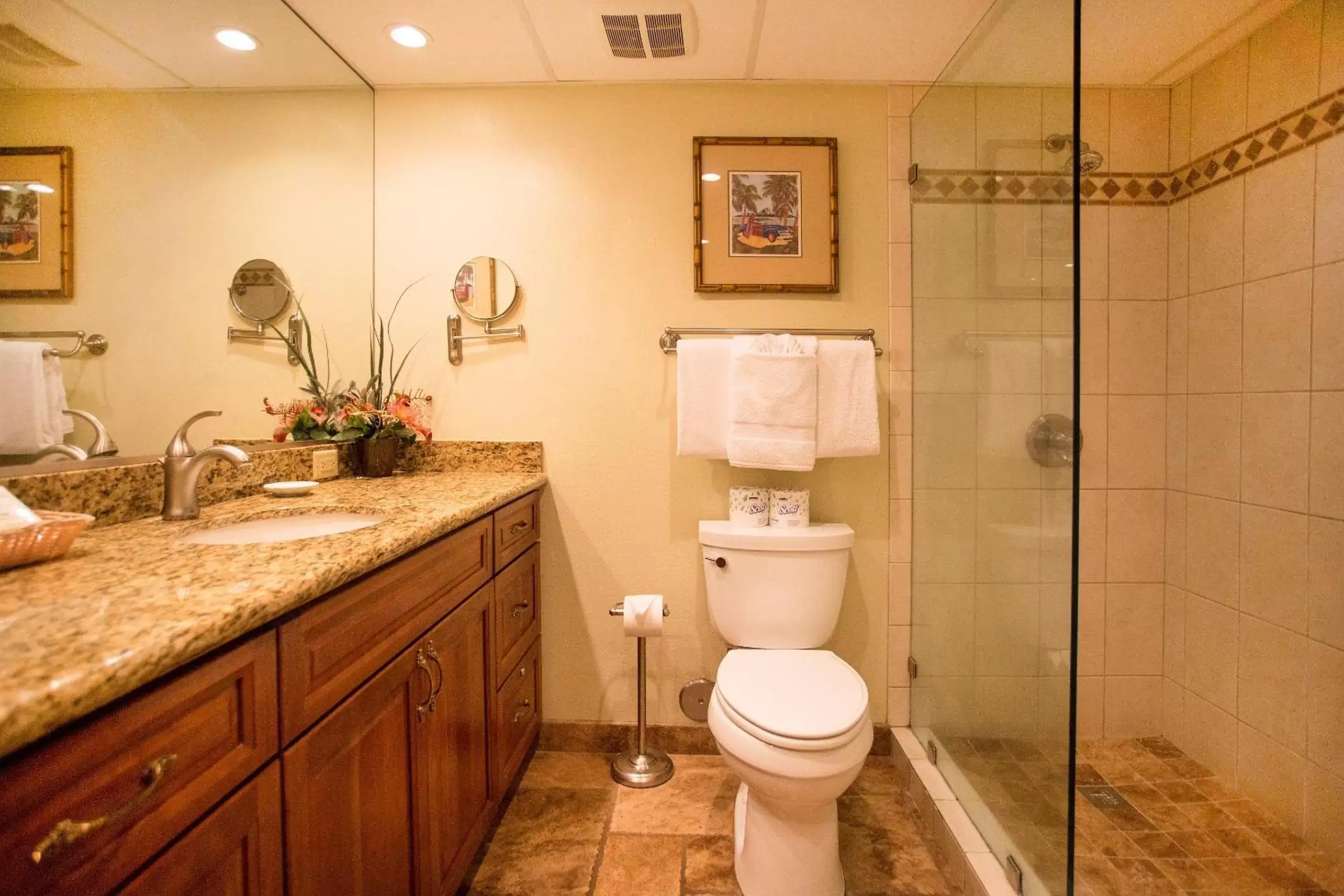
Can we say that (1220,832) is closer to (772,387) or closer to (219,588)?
(772,387)

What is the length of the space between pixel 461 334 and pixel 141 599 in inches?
51.4

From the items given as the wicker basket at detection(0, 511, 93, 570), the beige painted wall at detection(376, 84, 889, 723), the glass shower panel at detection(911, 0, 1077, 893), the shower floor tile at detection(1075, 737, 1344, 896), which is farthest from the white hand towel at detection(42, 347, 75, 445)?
the shower floor tile at detection(1075, 737, 1344, 896)

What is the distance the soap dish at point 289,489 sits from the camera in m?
1.26

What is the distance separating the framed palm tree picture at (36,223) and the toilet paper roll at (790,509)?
1.59 metres

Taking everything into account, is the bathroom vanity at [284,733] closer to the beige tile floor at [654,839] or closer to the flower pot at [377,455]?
the beige tile floor at [654,839]

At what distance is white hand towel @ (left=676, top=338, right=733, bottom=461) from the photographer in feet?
5.28

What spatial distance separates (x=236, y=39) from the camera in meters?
1.36

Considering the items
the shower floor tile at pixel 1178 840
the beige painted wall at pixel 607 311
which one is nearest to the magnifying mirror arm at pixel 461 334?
the beige painted wall at pixel 607 311

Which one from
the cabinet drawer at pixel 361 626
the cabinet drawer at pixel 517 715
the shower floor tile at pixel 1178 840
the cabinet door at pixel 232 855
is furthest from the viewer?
the cabinet drawer at pixel 517 715

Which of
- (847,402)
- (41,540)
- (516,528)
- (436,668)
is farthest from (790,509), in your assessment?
(41,540)

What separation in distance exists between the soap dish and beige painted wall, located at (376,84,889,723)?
529mm

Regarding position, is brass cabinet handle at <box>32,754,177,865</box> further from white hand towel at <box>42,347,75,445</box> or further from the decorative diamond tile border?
the decorative diamond tile border

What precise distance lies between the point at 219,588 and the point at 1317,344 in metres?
2.19

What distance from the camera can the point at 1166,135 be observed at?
5.56ft
